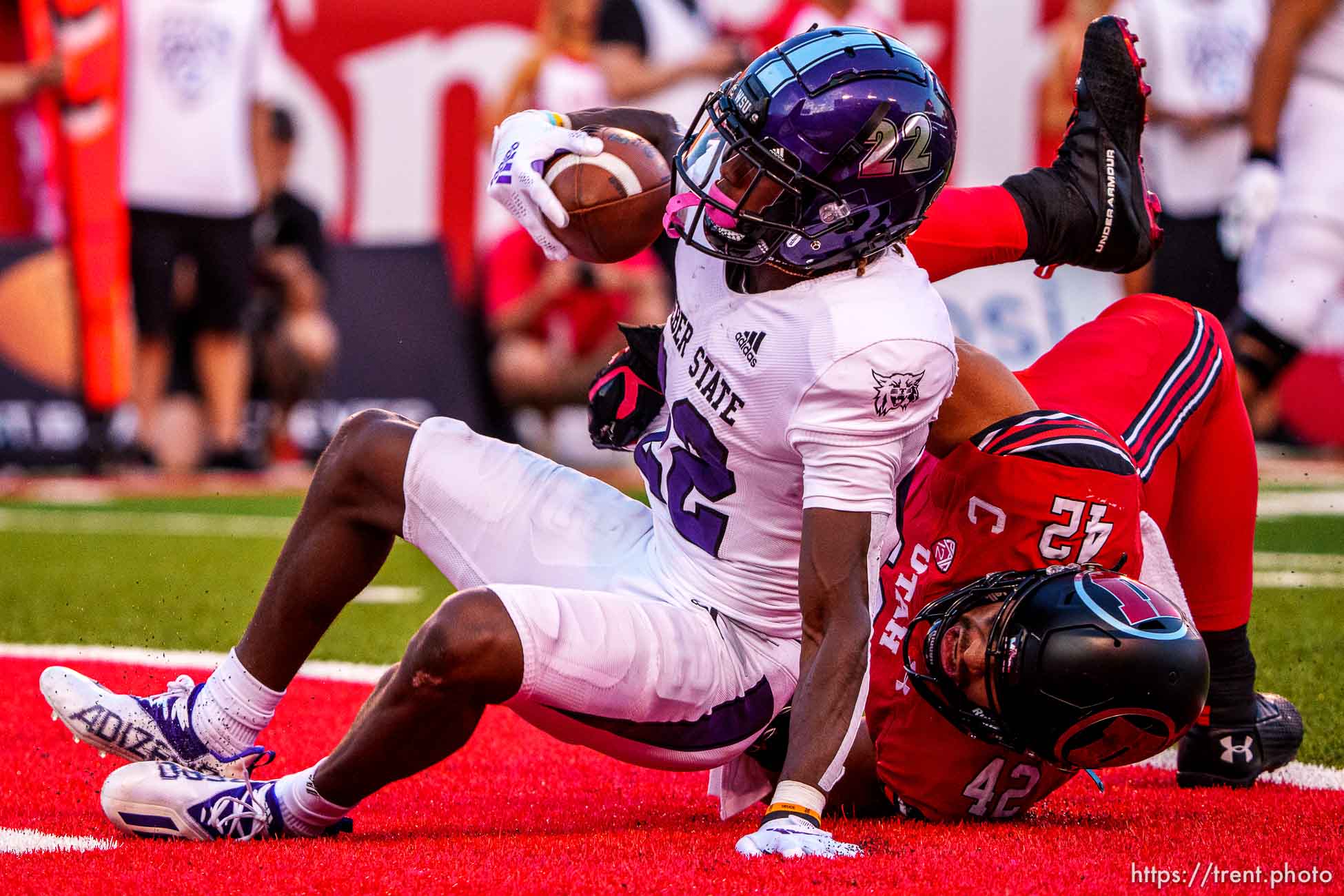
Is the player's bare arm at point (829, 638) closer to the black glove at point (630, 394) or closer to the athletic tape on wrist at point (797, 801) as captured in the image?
the athletic tape on wrist at point (797, 801)

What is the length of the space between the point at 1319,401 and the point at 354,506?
29.2ft

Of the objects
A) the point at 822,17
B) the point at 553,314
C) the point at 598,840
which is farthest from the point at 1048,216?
the point at 822,17

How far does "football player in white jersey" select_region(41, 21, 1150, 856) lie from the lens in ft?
7.64

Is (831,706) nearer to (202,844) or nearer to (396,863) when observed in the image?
(396,863)

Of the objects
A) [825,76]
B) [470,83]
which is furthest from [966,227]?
[470,83]

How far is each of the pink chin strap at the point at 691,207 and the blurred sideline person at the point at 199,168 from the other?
7.32 metres

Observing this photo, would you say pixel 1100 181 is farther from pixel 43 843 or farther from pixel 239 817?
pixel 43 843

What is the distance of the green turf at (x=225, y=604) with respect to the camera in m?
4.00

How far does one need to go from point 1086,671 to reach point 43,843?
1.50m

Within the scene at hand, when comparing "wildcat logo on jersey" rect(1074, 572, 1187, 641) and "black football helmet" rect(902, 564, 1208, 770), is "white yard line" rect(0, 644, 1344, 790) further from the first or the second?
"wildcat logo on jersey" rect(1074, 572, 1187, 641)

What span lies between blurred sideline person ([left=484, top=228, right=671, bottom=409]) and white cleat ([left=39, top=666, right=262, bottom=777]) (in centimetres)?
749

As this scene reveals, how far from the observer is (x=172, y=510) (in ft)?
27.0

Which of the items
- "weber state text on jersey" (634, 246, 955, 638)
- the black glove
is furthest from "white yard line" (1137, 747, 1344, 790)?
the black glove

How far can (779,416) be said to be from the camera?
7.98ft
